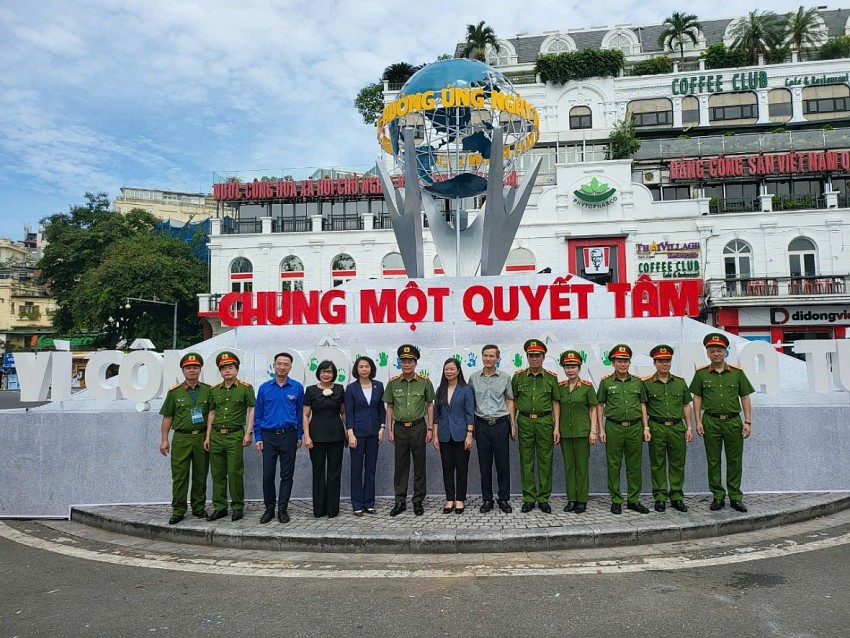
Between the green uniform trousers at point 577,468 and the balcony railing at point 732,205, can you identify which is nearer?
the green uniform trousers at point 577,468

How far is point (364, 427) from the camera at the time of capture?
22.5ft

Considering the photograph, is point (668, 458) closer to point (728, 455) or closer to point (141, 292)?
point (728, 455)

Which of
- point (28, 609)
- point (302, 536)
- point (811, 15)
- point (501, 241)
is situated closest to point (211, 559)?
point (302, 536)

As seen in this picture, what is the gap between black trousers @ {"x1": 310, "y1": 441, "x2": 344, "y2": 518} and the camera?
22.2 ft

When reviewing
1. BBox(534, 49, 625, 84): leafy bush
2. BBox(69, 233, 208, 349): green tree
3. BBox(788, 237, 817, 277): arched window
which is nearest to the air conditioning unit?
BBox(788, 237, 817, 277): arched window

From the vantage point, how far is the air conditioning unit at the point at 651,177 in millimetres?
36219

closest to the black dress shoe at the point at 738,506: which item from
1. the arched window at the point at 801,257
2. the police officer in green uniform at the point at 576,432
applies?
the police officer in green uniform at the point at 576,432

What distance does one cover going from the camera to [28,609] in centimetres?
463

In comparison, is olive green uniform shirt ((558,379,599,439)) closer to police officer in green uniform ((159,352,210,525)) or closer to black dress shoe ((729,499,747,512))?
black dress shoe ((729,499,747,512))

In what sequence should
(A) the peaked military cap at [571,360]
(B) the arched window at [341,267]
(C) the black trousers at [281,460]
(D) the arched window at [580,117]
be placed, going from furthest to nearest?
1. (D) the arched window at [580,117]
2. (B) the arched window at [341,267]
3. (A) the peaked military cap at [571,360]
4. (C) the black trousers at [281,460]

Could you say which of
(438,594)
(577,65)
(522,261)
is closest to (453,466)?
(438,594)

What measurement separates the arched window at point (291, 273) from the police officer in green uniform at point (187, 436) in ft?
96.8

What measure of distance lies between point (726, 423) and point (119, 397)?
6886 mm

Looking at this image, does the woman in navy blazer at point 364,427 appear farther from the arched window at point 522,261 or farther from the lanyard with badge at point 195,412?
the arched window at point 522,261
